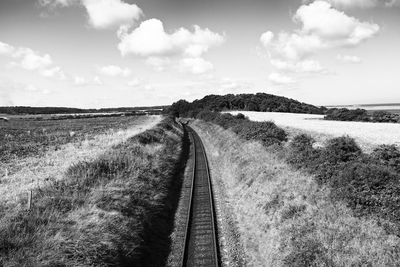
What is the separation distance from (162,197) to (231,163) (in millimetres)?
9944

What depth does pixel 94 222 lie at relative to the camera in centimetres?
1105

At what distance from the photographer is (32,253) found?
838cm

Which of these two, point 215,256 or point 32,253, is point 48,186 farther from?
point 215,256

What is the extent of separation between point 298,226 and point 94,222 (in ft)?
27.1

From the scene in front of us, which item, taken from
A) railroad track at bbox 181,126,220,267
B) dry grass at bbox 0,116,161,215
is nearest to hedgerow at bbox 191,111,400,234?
railroad track at bbox 181,126,220,267

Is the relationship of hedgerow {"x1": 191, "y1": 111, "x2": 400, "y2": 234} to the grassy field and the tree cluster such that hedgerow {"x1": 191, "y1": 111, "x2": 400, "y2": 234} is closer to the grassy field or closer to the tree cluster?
the grassy field

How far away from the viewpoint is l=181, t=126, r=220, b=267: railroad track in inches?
452

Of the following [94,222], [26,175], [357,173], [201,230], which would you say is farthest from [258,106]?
[94,222]

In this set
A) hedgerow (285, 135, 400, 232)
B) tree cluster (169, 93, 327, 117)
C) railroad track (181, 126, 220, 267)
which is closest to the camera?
hedgerow (285, 135, 400, 232)

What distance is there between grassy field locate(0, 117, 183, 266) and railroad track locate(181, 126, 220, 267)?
1062 mm

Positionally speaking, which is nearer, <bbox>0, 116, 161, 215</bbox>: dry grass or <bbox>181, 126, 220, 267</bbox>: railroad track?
<bbox>181, 126, 220, 267</bbox>: railroad track

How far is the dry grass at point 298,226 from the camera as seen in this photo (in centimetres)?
942

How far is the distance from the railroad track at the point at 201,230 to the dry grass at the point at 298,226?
143 centimetres

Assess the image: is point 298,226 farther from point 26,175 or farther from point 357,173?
point 26,175
